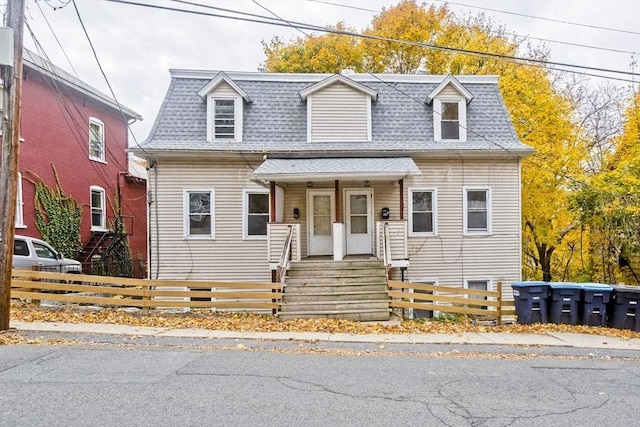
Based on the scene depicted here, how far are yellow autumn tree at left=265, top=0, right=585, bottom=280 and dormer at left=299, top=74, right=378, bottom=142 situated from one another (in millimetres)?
2228

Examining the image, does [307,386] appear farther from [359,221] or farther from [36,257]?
[36,257]

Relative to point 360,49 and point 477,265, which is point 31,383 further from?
point 360,49

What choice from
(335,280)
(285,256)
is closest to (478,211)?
(335,280)

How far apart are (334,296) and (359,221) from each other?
407 cm

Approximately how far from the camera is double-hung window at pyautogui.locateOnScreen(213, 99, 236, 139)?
13906 mm

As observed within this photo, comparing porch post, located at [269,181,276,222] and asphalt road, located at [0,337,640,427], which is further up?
porch post, located at [269,181,276,222]

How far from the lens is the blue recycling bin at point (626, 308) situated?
928cm

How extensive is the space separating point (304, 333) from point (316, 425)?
4421mm

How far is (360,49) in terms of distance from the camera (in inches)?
955

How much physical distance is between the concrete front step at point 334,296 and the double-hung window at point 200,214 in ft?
14.2

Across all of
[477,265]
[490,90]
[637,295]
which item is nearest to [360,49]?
[490,90]

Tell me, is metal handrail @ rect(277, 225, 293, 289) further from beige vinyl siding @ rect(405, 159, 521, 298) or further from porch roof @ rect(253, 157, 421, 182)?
beige vinyl siding @ rect(405, 159, 521, 298)

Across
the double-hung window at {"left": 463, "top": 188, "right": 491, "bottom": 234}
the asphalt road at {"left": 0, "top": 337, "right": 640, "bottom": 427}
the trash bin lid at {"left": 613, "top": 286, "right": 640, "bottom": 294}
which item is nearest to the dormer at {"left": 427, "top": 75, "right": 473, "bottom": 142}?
the double-hung window at {"left": 463, "top": 188, "right": 491, "bottom": 234}

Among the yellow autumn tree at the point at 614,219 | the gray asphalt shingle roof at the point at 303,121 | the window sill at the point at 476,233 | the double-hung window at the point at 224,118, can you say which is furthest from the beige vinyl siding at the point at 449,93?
the double-hung window at the point at 224,118
